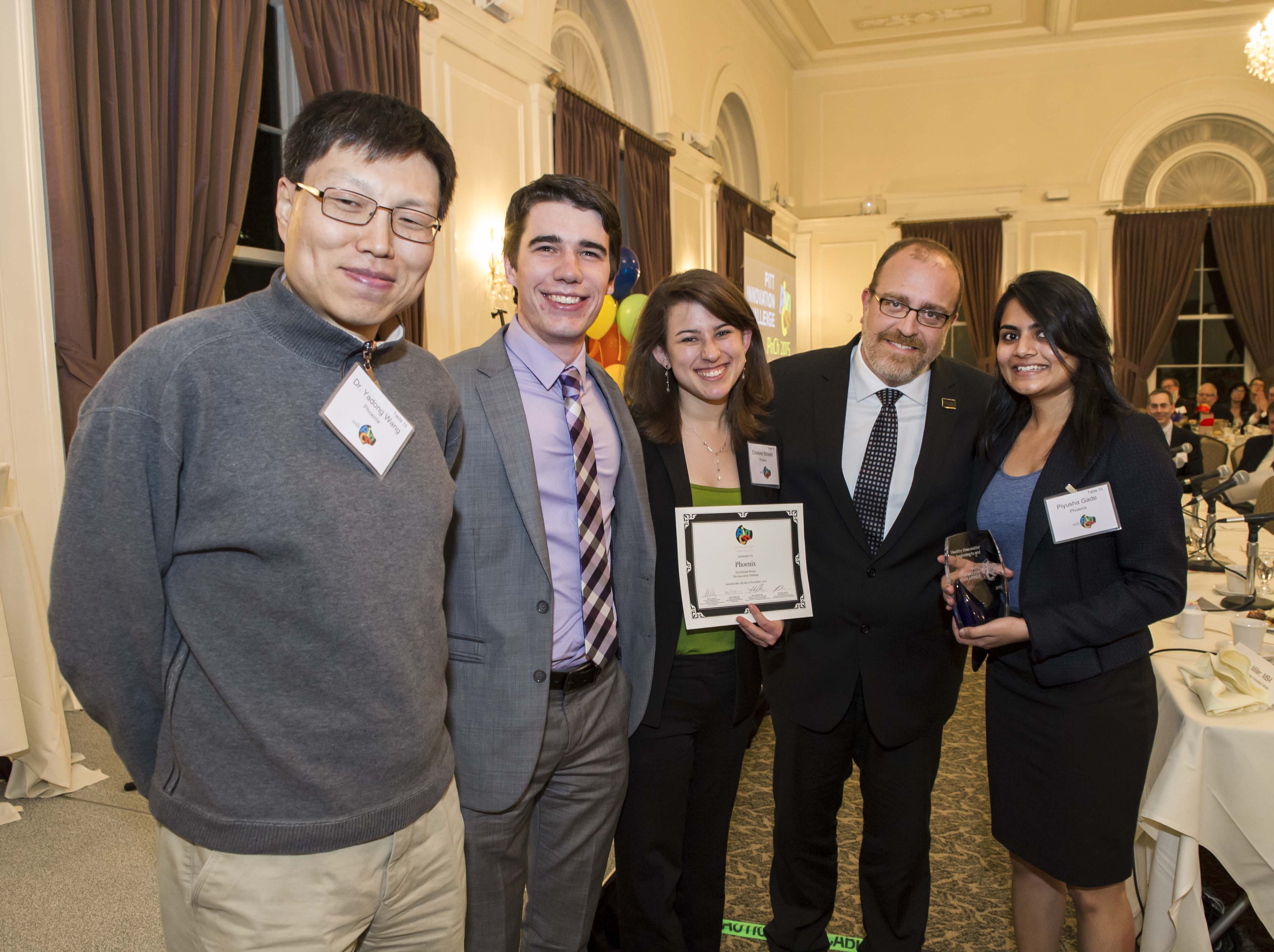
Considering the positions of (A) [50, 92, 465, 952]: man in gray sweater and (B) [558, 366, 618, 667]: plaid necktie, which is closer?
(A) [50, 92, 465, 952]: man in gray sweater

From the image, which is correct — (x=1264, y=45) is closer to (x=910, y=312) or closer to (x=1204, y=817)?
(x=910, y=312)

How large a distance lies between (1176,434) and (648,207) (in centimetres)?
490

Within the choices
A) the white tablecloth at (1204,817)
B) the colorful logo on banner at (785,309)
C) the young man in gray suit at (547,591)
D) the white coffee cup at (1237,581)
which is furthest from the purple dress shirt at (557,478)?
the colorful logo on banner at (785,309)

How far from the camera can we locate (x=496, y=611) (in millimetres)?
1533

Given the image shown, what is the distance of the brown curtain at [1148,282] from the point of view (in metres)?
10.7

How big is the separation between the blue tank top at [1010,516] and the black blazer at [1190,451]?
516 cm

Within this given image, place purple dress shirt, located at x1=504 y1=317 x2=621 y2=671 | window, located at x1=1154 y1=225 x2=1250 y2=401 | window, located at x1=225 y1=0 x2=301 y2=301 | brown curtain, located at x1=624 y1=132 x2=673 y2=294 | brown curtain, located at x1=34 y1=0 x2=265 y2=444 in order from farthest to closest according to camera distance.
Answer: window, located at x1=1154 y1=225 x2=1250 y2=401 < brown curtain, located at x1=624 y1=132 x2=673 y2=294 < window, located at x1=225 y1=0 x2=301 y2=301 < brown curtain, located at x1=34 y1=0 x2=265 y2=444 < purple dress shirt, located at x1=504 y1=317 x2=621 y2=671

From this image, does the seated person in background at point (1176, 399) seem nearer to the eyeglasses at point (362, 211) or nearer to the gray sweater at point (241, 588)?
the eyeglasses at point (362, 211)

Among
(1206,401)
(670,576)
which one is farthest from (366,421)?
(1206,401)

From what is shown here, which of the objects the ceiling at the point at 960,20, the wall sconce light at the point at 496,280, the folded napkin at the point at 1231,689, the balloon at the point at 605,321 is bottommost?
the folded napkin at the point at 1231,689

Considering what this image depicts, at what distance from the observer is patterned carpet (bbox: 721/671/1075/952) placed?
2428 millimetres

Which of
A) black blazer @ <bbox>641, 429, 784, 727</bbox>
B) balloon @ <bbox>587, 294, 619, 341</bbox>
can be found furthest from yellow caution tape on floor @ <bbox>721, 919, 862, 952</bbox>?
balloon @ <bbox>587, 294, 619, 341</bbox>

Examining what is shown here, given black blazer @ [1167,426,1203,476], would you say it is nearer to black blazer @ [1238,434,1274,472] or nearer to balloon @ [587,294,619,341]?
black blazer @ [1238,434,1274,472]

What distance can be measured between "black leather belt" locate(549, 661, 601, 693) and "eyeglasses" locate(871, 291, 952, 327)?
1168 millimetres
